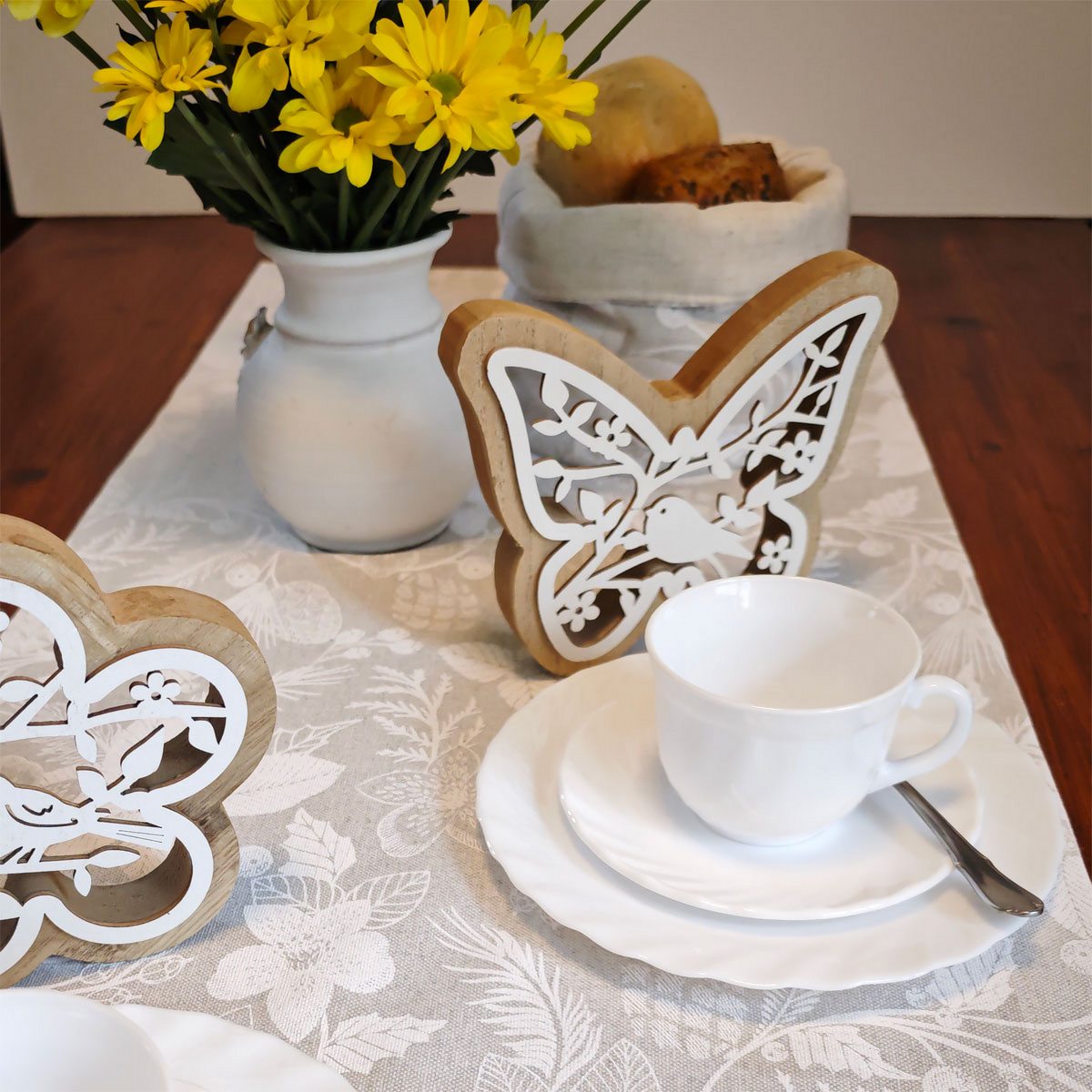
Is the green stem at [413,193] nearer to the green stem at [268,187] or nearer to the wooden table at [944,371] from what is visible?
the green stem at [268,187]

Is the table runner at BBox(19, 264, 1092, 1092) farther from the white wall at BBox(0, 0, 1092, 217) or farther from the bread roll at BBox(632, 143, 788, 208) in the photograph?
the white wall at BBox(0, 0, 1092, 217)

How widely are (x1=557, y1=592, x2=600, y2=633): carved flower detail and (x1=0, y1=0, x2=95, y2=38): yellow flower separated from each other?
27cm

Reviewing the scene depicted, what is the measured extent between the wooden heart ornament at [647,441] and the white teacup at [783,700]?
9 cm

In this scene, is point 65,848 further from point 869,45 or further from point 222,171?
point 869,45

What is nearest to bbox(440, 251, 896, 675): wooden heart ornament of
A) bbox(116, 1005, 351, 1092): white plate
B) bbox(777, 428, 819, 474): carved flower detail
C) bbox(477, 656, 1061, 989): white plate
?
bbox(777, 428, 819, 474): carved flower detail

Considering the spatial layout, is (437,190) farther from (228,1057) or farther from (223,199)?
(228,1057)

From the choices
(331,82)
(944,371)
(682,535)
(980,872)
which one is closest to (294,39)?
(331,82)

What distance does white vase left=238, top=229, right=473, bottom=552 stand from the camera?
0.54 m

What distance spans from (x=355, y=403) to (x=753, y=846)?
0.29 m

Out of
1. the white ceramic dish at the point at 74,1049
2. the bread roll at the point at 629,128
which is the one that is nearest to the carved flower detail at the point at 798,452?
the bread roll at the point at 629,128

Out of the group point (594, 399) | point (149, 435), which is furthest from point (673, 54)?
point (594, 399)

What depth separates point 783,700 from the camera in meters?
0.39

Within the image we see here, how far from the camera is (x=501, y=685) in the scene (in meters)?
0.49

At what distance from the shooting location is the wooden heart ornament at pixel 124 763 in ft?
1.01
